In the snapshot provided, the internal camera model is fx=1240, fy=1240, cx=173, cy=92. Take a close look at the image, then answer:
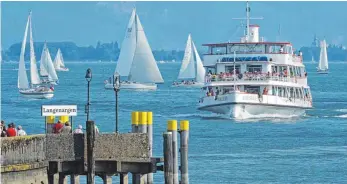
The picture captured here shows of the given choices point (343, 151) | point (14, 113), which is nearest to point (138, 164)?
point (343, 151)

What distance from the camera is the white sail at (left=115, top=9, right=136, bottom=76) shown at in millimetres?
125438

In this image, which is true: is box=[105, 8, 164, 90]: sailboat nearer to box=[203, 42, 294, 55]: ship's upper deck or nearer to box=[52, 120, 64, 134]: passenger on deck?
box=[203, 42, 294, 55]: ship's upper deck

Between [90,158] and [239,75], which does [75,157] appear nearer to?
[90,158]

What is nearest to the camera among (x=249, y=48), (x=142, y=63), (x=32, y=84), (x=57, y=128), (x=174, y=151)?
(x=57, y=128)

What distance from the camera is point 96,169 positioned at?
99.5 ft

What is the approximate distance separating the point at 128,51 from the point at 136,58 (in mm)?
1088

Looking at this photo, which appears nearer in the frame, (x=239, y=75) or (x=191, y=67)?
(x=239, y=75)

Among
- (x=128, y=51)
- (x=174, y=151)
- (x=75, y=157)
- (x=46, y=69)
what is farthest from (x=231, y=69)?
(x=46, y=69)

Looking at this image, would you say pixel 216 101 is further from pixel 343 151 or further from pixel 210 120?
pixel 343 151

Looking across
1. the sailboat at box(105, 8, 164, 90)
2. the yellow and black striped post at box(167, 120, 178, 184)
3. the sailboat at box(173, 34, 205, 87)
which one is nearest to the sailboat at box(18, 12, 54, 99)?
the sailboat at box(105, 8, 164, 90)

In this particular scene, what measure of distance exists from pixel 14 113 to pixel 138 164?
5805cm

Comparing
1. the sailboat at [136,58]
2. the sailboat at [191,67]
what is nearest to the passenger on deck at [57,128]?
the sailboat at [136,58]

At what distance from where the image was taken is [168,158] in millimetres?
31609

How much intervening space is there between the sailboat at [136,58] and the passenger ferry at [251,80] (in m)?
45.9
